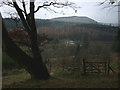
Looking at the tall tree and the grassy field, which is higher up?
the tall tree

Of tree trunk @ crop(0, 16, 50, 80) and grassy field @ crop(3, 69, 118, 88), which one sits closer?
grassy field @ crop(3, 69, 118, 88)

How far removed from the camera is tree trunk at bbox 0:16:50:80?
19.6 ft

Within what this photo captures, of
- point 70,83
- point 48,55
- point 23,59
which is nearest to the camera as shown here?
point 70,83

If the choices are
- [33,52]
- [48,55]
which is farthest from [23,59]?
[48,55]

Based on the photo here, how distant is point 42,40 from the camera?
65.2 feet

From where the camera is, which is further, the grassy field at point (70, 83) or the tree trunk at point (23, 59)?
the tree trunk at point (23, 59)

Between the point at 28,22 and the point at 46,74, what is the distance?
3.02 meters

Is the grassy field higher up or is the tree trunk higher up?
the tree trunk

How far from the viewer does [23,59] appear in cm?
668

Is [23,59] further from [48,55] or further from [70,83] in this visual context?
[48,55]

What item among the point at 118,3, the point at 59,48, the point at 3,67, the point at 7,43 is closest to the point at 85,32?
the point at 59,48

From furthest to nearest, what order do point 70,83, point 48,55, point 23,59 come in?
point 48,55 < point 23,59 < point 70,83

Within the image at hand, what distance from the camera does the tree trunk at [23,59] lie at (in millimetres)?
5965

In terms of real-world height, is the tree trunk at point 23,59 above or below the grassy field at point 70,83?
above
